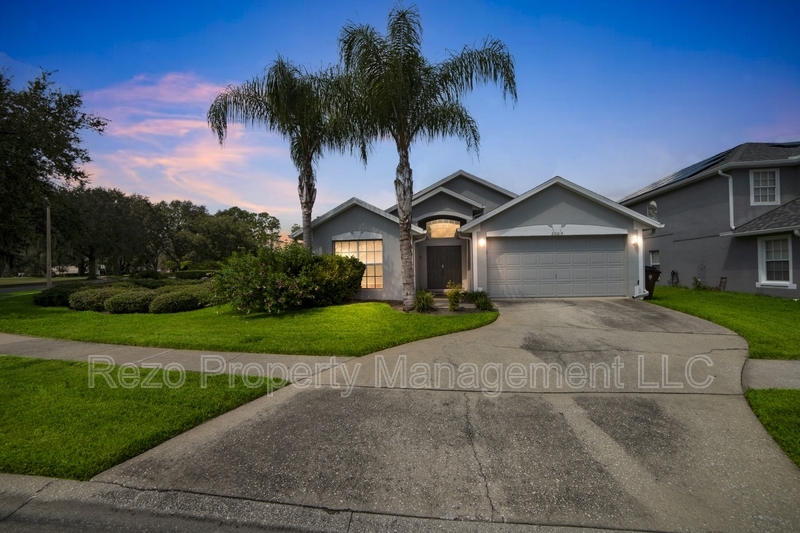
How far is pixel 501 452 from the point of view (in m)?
3.43

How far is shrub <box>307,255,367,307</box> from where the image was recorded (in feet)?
38.0

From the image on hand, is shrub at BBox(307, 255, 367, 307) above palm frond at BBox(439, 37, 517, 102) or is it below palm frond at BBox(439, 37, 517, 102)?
below

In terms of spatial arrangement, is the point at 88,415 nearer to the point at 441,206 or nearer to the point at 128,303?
the point at 128,303

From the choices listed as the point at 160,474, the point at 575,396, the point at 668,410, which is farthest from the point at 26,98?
the point at 668,410

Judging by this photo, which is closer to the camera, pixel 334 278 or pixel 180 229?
pixel 334 278

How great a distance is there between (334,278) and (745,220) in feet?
55.0

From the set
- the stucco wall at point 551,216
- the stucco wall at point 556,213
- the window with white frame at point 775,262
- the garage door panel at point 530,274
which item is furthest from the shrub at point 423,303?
the window with white frame at point 775,262

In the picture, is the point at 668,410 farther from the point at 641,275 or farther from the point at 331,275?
the point at 641,275

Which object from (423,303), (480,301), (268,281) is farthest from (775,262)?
(268,281)

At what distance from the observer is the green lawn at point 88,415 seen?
10.6ft

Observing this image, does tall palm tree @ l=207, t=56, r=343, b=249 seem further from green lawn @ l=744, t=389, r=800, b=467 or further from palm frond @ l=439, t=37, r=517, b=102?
green lawn @ l=744, t=389, r=800, b=467

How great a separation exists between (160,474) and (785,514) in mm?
4878

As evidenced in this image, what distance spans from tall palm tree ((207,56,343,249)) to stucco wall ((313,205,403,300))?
1367mm

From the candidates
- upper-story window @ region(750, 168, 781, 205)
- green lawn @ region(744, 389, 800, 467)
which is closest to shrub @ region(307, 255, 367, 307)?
green lawn @ region(744, 389, 800, 467)
